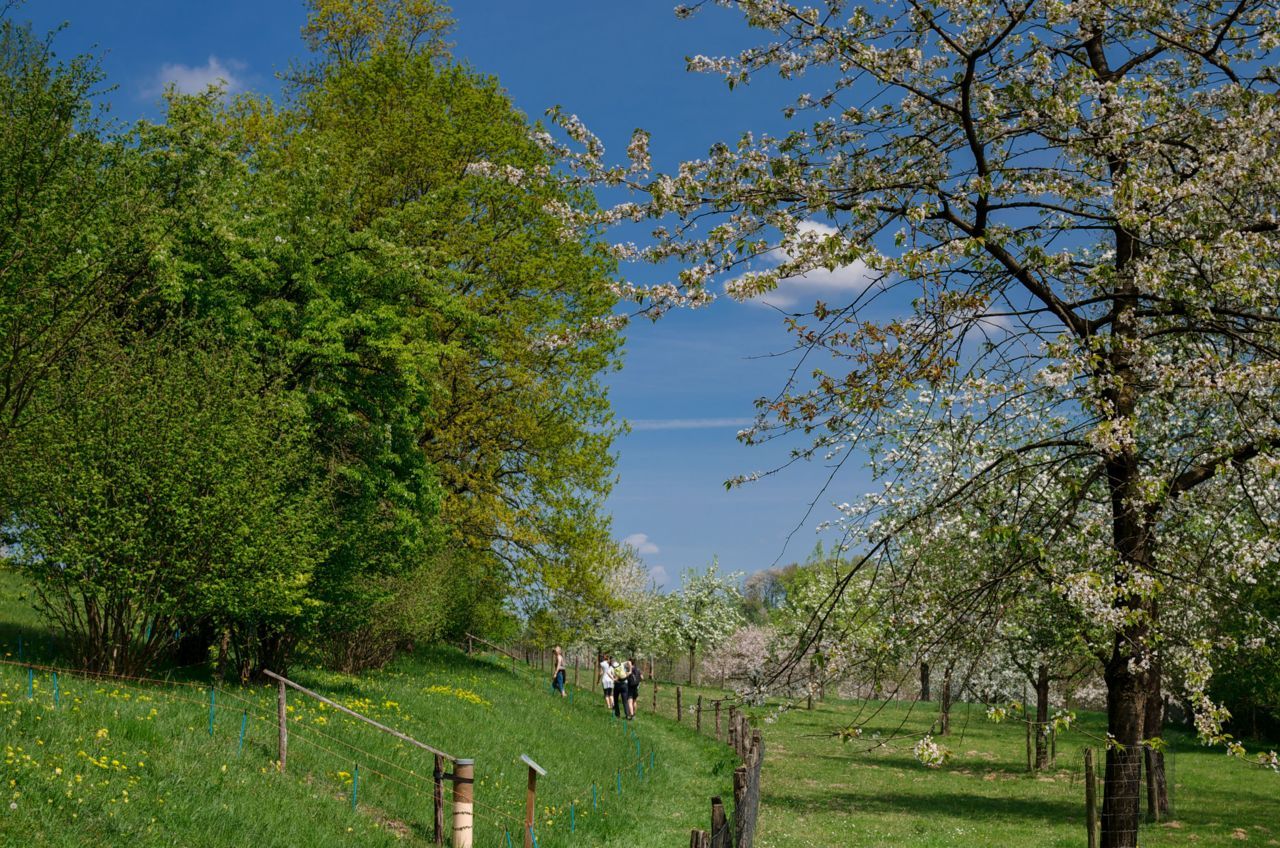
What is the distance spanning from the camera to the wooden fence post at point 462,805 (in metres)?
10.9

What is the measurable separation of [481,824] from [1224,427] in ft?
33.8

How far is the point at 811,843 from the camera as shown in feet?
53.9

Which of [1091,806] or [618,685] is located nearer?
[1091,806]

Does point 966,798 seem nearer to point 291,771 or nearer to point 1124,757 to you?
point 1124,757

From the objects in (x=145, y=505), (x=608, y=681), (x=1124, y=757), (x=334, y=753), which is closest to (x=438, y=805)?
(x=334, y=753)

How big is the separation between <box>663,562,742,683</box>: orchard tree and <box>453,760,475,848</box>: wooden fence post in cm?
6194

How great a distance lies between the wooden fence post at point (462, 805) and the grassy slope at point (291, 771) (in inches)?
32.1

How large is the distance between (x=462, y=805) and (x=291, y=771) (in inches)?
117

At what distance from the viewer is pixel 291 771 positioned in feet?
41.4

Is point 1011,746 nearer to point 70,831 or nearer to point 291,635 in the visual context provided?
point 291,635

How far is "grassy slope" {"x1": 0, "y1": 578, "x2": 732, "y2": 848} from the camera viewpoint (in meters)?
8.87

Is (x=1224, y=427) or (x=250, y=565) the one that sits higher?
(x=1224, y=427)

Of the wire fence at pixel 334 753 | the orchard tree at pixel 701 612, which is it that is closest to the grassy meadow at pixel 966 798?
the wire fence at pixel 334 753

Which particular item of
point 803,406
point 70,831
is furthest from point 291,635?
point 803,406
